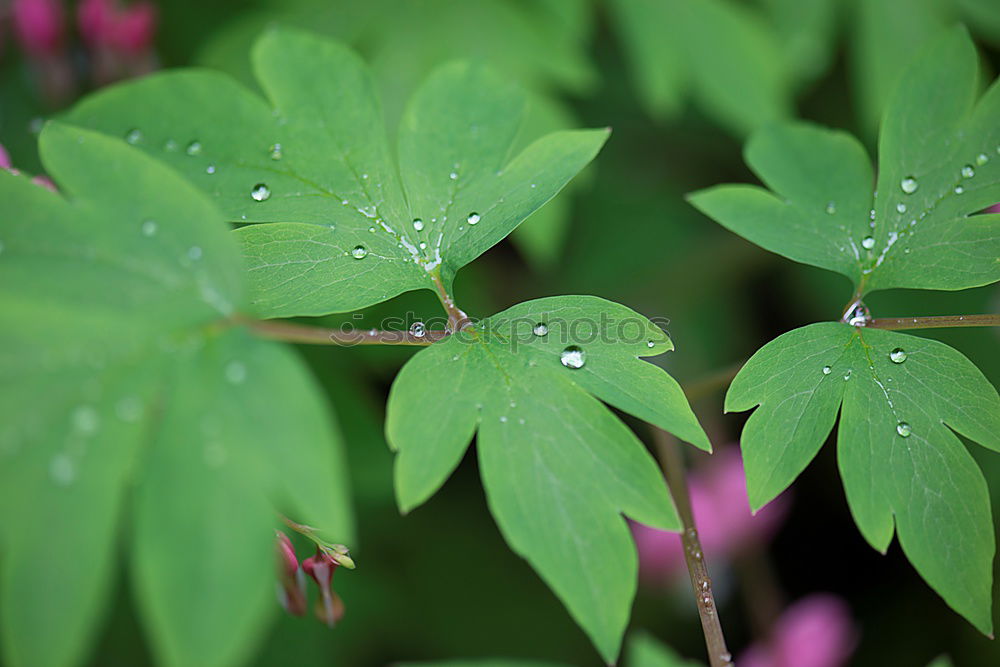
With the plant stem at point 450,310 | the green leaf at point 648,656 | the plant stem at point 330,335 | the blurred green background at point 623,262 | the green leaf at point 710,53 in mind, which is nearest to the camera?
the plant stem at point 330,335

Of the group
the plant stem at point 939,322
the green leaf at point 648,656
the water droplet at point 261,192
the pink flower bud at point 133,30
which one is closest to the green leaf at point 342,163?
the water droplet at point 261,192

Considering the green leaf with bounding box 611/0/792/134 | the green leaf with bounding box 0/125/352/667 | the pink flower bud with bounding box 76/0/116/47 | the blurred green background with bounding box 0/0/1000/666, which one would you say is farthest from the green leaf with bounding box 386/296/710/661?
the pink flower bud with bounding box 76/0/116/47

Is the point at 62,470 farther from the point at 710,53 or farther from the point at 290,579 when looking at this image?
the point at 710,53

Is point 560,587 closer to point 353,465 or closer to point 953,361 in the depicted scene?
point 953,361

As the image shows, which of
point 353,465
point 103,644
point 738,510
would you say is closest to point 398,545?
point 353,465

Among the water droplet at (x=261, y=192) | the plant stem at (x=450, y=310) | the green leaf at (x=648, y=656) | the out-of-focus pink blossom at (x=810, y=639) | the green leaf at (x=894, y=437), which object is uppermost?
the water droplet at (x=261, y=192)

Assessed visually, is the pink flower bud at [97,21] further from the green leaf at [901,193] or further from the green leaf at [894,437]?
the green leaf at [894,437]

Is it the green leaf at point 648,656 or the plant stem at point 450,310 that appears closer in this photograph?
the plant stem at point 450,310
